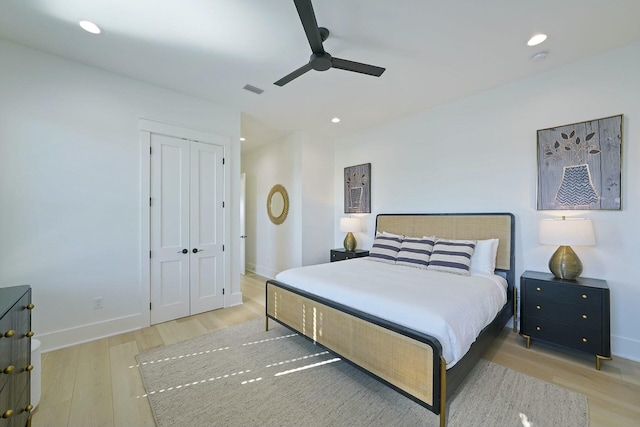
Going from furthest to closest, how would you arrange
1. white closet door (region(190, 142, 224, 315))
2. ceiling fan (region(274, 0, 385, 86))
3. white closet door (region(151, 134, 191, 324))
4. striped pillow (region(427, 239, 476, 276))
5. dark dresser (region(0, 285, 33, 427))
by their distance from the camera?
white closet door (region(190, 142, 224, 315)), white closet door (region(151, 134, 191, 324)), striped pillow (region(427, 239, 476, 276)), ceiling fan (region(274, 0, 385, 86)), dark dresser (region(0, 285, 33, 427))

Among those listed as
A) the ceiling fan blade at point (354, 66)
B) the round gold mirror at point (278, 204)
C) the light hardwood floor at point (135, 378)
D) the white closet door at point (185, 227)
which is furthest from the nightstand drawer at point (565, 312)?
the round gold mirror at point (278, 204)

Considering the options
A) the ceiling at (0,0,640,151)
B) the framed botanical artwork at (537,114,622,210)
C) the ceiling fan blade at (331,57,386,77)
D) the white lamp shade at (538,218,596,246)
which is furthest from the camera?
the framed botanical artwork at (537,114,622,210)

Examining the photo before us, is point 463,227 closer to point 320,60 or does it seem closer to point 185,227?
point 320,60

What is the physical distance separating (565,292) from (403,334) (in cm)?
186

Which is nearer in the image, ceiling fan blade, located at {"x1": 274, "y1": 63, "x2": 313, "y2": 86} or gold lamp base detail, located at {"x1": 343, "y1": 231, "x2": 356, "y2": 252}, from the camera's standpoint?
ceiling fan blade, located at {"x1": 274, "y1": 63, "x2": 313, "y2": 86}

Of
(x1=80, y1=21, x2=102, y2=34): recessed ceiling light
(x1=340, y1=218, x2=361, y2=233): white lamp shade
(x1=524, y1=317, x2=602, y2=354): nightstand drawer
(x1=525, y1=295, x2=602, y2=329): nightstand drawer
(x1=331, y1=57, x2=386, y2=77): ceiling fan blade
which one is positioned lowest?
(x1=524, y1=317, x2=602, y2=354): nightstand drawer

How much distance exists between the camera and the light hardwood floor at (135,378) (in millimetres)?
1739

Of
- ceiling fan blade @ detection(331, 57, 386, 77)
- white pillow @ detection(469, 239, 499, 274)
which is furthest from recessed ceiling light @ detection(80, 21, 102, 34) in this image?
white pillow @ detection(469, 239, 499, 274)

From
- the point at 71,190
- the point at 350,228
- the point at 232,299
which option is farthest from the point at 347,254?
the point at 71,190

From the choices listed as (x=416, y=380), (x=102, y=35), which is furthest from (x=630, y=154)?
(x=102, y=35)

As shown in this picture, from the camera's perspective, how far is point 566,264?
253 cm

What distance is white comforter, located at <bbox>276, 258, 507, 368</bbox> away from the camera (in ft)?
5.71

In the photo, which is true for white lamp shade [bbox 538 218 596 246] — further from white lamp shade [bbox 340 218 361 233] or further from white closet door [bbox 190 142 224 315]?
white closet door [bbox 190 142 224 315]

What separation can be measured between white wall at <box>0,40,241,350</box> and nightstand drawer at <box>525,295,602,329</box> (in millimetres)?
4271
